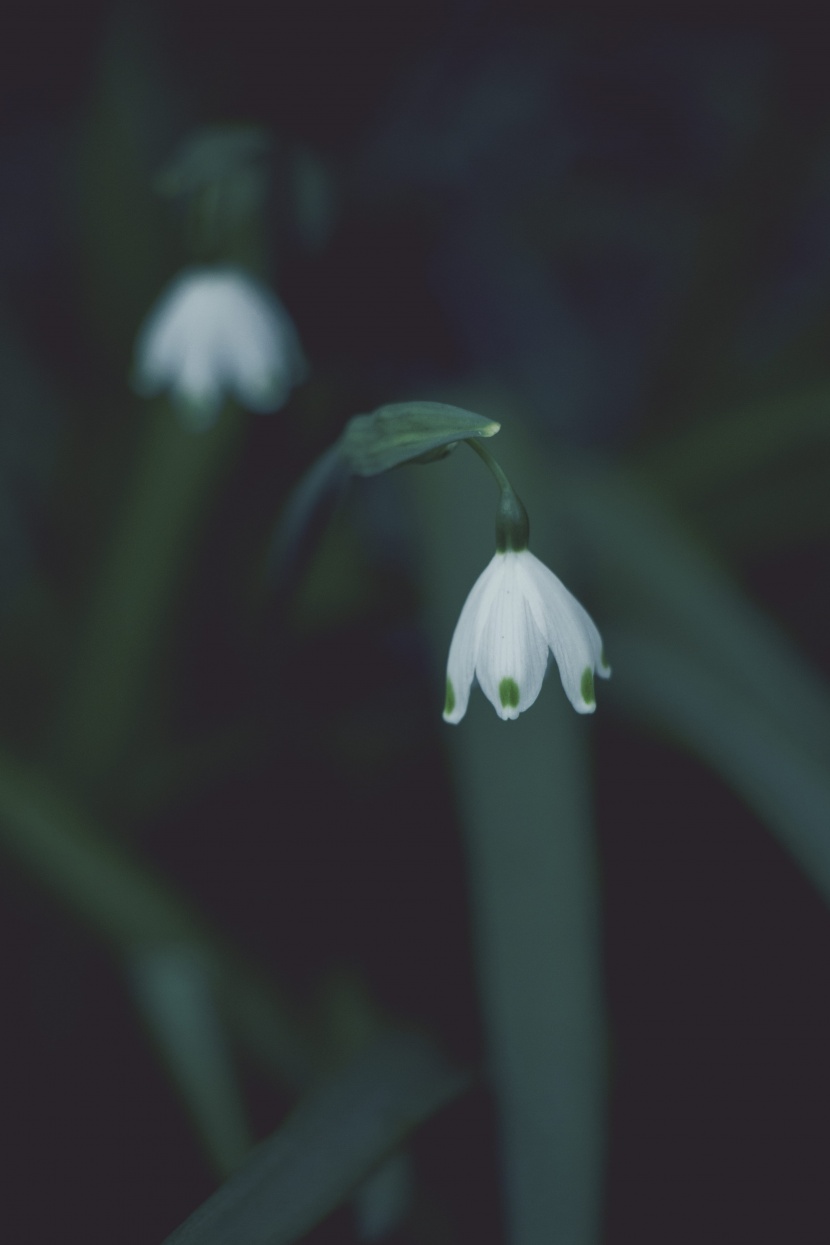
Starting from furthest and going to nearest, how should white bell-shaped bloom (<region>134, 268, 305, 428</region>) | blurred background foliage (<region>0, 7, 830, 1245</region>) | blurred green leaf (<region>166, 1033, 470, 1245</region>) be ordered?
1. white bell-shaped bloom (<region>134, 268, 305, 428</region>)
2. blurred background foliage (<region>0, 7, 830, 1245</region>)
3. blurred green leaf (<region>166, 1033, 470, 1245</region>)

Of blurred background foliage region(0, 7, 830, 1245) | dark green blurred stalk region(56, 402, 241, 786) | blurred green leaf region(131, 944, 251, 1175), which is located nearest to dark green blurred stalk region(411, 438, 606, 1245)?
blurred background foliage region(0, 7, 830, 1245)

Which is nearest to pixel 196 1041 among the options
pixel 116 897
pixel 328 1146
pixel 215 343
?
pixel 116 897

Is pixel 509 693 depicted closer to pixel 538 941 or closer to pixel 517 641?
pixel 517 641

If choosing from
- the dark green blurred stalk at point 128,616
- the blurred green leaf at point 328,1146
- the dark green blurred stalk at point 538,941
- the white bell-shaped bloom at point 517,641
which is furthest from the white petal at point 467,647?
the dark green blurred stalk at point 128,616

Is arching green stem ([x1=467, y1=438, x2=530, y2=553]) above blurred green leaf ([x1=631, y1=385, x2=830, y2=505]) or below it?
below

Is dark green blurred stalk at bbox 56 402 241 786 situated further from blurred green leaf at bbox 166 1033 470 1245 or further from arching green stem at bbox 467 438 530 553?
arching green stem at bbox 467 438 530 553

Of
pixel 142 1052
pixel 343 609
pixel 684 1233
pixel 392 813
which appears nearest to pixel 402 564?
pixel 343 609
